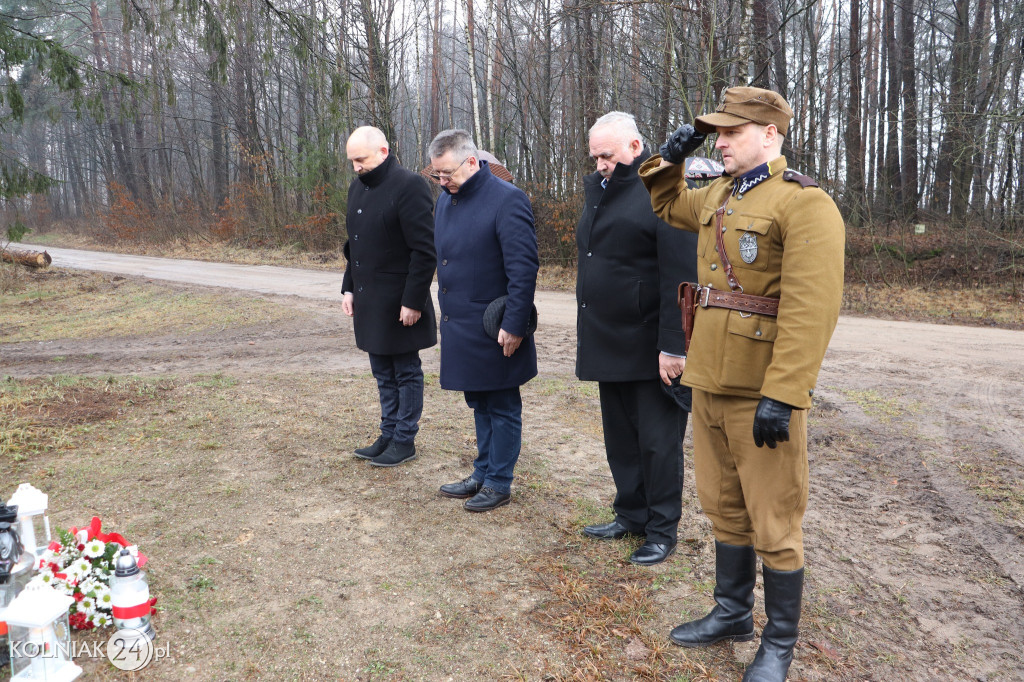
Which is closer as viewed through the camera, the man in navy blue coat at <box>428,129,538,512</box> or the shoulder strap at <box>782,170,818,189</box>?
the shoulder strap at <box>782,170,818,189</box>

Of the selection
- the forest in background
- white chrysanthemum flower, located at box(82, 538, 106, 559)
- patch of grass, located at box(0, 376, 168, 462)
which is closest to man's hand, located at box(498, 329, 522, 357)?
white chrysanthemum flower, located at box(82, 538, 106, 559)

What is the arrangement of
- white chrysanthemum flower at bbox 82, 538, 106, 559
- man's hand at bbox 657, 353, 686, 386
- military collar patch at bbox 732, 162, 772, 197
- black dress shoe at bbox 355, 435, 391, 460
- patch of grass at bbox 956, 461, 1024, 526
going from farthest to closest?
black dress shoe at bbox 355, 435, 391, 460 < patch of grass at bbox 956, 461, 1024, 526 < man's hand at bbox 657, 353, 686, 386 < white chrysanthemum flower at bbox 82, 538, 106, 559 < military collar patch at bbox 732, 162, 772, 197

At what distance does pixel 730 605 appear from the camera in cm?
300

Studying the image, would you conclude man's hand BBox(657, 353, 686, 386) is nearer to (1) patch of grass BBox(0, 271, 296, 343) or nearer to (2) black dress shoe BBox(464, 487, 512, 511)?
(2) black dress shoe BBox(464, 487, 512, 511)

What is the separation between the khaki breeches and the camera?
2660mm

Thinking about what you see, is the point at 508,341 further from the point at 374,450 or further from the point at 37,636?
the point at 37,636

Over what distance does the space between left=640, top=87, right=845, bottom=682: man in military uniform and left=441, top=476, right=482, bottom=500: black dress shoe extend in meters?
1.79

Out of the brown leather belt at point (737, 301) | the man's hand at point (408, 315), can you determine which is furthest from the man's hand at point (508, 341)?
the brown leather belt at point (737, 301)

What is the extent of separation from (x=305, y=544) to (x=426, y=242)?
191 centimetres

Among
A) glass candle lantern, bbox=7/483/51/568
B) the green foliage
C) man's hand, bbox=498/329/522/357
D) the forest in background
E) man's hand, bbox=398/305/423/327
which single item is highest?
the forest in background

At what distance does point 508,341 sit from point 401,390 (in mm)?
1201

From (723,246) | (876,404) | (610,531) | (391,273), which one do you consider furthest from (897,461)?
(391,273)

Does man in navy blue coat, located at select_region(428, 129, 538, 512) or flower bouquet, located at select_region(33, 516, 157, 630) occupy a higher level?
man in navy blue coat, located at select_region(428, 129, 538, 512)

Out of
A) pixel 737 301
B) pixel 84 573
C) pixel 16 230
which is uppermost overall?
pixel 16 230
